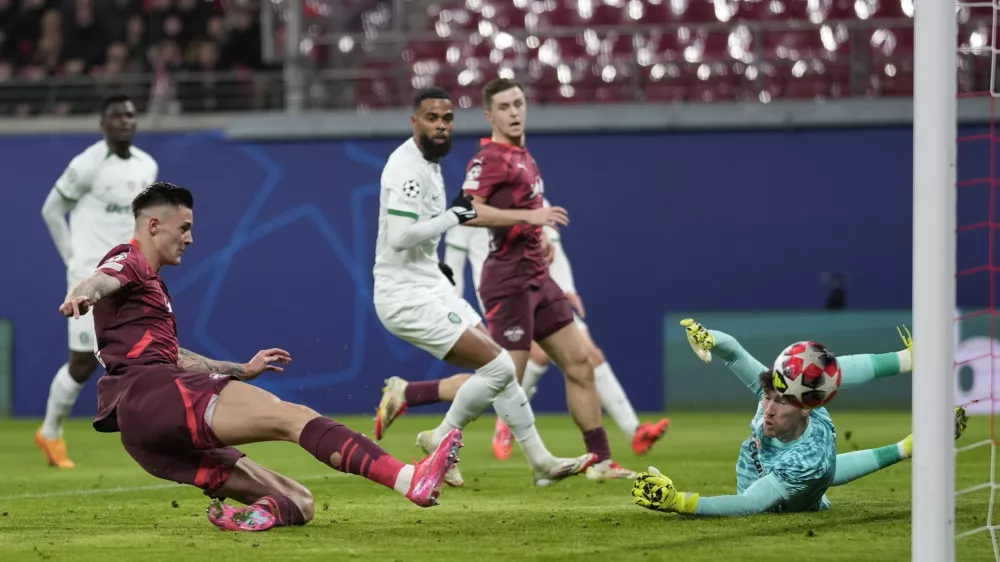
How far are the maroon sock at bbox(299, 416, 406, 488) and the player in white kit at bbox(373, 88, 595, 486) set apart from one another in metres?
1.99

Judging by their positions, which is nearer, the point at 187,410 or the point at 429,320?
the point at 187,410

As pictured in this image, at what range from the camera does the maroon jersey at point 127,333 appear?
5719mm

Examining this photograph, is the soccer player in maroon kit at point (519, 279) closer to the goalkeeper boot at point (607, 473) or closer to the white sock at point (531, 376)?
the goalkeeper boot at point (607, 473)

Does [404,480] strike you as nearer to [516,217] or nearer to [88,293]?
[88,293]

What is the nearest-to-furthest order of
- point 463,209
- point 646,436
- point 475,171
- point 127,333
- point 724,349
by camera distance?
point 127,333, point 724,349, point 463,209, point 475,171, point 646,436

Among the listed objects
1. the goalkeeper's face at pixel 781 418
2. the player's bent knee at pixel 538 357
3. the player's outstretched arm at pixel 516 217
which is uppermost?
the player's outstretched arm at pixel 516 217

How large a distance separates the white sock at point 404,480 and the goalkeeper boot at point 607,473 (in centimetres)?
280

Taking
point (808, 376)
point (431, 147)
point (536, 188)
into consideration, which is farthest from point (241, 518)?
point (536, 188)

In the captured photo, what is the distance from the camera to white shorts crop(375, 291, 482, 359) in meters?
7.54

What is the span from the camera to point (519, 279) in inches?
329

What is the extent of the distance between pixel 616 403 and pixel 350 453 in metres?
4.53

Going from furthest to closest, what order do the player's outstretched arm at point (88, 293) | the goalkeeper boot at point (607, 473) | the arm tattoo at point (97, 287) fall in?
the goalkeeper boot at point (607, 473)
the arm tattoo at point (97, 287)
the player's outstretched arm at point (88, 293)

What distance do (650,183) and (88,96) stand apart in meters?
5.89

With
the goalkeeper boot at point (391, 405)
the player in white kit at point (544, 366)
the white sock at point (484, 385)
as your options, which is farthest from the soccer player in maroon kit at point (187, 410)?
the player in white kit at point (544, 366)
